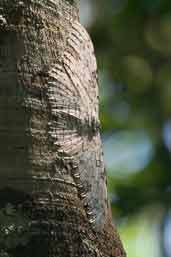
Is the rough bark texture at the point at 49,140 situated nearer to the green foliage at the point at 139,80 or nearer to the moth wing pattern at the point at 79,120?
the moth wing pattern at the point at 79,120

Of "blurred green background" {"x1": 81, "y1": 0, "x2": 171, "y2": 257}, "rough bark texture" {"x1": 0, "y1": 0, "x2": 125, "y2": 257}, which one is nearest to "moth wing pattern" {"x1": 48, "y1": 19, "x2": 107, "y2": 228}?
"rough bark texture" {"x1": 0, "y1": 0, "x2": 125, "y2": 257}

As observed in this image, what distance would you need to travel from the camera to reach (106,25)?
570 cm

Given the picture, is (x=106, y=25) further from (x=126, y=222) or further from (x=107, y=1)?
(x=126, y=222)

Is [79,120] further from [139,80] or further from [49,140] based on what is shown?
[139,80]

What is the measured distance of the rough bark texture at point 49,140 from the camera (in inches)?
59.1

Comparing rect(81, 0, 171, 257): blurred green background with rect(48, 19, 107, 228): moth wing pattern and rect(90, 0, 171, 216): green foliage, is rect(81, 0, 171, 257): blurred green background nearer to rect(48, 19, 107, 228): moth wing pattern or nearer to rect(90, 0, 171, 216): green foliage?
rect(90, 0, 171, 216): green foliage

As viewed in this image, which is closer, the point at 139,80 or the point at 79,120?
the point at 79,120

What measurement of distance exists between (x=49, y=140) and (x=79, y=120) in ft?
0.30

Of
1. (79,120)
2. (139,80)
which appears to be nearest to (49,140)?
(79,120)

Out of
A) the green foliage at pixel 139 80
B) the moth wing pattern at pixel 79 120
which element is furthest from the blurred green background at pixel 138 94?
the moth wing pattern at pixel 79 120

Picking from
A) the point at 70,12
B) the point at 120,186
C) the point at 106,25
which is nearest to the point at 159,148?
the point at 120,186

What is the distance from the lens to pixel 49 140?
1.55 m

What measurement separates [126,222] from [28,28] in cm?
398

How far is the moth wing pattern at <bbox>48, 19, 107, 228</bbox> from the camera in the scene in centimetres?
158
